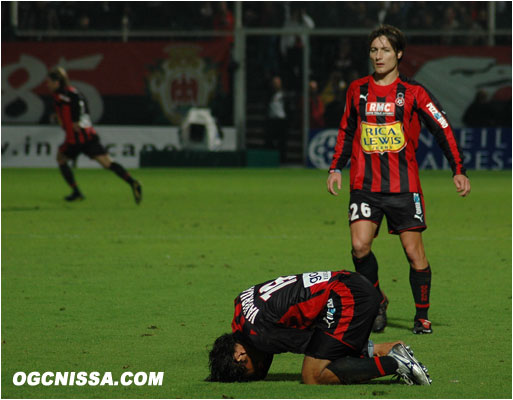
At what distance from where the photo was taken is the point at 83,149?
17.0 metres

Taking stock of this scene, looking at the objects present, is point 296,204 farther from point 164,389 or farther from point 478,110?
point 164,389

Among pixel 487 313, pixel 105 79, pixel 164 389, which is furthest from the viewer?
pixel 105 79

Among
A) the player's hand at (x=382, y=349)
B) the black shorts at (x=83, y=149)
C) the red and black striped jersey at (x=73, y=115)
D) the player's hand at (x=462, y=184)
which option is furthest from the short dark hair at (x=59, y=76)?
the player's hand at (x=382, y=349)

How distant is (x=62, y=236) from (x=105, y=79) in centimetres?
1408

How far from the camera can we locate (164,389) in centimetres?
575

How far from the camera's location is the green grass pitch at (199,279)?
6.08 m

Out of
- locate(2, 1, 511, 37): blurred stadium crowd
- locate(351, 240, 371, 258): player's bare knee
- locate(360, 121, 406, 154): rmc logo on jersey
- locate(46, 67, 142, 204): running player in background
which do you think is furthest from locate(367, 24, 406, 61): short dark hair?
locate(2, 1, 511, 37): blurred stadium crowd

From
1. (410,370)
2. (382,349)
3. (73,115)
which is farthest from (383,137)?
(73,115)

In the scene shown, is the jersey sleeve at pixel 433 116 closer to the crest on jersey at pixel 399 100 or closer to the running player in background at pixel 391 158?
the running player in background at pixel 391 158

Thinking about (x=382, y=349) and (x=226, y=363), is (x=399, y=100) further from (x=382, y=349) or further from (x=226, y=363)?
(x=226, y=363)

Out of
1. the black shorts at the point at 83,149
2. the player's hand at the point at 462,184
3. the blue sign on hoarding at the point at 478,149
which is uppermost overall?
the player's hand at the point at 462,184

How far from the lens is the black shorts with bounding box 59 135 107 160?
55.7 ft

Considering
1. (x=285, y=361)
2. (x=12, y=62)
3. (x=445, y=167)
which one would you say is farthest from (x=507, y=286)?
(x=12, y=62)

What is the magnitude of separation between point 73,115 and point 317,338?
38.7 ft
